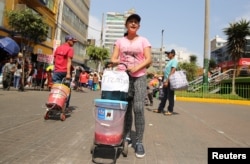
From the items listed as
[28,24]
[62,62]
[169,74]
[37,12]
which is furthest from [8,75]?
[37,12]

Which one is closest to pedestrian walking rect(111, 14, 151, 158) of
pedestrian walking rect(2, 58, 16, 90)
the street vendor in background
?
the street vendor in background

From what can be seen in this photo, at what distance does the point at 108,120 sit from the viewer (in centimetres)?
385

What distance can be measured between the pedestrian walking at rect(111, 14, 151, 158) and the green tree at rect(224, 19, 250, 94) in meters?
23.7

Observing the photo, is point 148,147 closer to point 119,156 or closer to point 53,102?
point 119,156

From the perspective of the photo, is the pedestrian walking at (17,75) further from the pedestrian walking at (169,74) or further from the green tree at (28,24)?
the pedestrian walking at (169,74)

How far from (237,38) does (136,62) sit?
24.4 metres

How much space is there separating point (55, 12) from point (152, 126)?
28.9 meters

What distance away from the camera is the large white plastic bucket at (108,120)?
383 cm

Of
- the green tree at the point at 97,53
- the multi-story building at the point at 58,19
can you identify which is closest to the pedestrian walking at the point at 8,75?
the multi-story building at the point at 58,19

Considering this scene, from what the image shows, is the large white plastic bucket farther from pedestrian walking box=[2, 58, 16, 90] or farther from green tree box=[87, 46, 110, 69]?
green tree box=[87, 46, 110, 69]

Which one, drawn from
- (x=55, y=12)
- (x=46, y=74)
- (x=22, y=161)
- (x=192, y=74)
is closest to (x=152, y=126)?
(x=22, y=161)

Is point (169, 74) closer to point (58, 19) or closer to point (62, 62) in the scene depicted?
point (62, 62)

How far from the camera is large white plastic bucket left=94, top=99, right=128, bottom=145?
383 centimetres

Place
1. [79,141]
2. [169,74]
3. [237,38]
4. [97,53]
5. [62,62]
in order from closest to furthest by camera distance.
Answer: [79,141] → [62,62] → [169,74] → [237,38] → [97,53]
